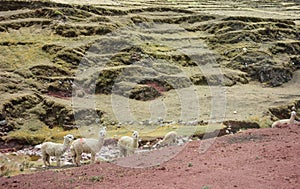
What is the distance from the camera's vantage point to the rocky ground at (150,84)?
59.2 feet

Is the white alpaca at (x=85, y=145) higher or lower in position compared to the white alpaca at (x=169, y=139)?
higher

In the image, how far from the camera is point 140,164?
1919 cm

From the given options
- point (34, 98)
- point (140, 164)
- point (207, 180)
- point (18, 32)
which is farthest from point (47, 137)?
point (18, 32)

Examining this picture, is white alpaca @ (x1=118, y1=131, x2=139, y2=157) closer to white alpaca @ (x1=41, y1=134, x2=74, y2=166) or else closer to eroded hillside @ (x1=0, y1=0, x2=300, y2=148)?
white alpaca @ (x1=41, y1=134, x2=74, y2=166)

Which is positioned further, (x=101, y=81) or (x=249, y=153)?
(x=101, y=81)

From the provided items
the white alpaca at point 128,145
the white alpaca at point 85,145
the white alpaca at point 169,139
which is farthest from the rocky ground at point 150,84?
the white alpaca at point 169,139

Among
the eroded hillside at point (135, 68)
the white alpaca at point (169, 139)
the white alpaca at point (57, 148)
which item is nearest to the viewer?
the white alpaca at point (57, 148)

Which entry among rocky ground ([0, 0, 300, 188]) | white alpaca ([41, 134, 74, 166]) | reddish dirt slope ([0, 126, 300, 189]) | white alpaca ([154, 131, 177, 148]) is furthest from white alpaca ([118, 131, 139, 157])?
white alpaca ([154, 131, 177, 148])

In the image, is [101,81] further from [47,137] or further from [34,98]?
[47,137]

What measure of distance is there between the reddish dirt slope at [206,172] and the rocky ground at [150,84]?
0.08 m

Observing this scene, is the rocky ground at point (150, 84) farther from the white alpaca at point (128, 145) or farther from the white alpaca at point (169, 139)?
the white alpaca at point (169, 139)

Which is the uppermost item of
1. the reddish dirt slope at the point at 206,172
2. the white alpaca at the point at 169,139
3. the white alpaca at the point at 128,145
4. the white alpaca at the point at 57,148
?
the reddish dirt slope at the point at 206,172

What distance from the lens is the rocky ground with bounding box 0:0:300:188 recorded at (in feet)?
59.2

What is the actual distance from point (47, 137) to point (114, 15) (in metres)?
41.0
